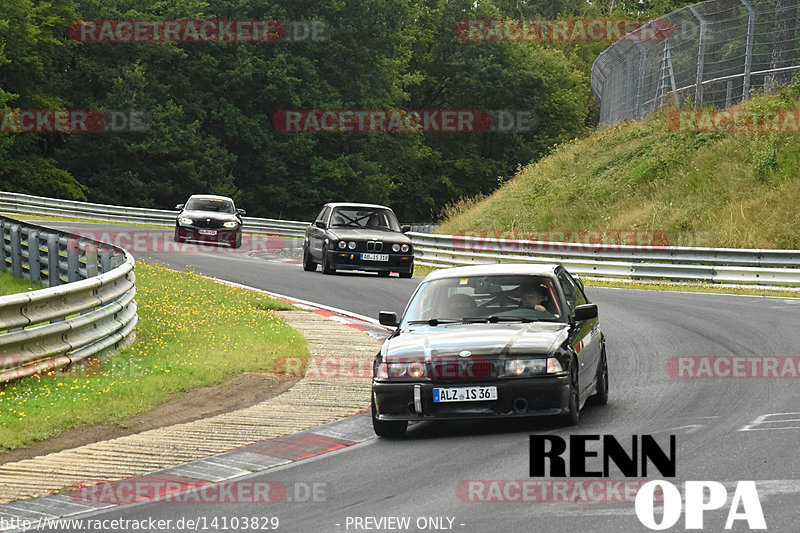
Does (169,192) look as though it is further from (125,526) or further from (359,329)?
(125,526)

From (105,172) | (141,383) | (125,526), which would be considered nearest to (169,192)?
(105,172)

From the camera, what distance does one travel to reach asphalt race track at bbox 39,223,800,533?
251 inches

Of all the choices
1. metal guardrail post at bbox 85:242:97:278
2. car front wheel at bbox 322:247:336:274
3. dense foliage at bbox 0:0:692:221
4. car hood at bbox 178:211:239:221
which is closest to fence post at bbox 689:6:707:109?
car front wheel at bbox 322:247:336:274

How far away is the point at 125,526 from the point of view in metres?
6.53

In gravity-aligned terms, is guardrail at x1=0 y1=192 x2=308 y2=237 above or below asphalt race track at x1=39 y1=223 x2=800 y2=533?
above

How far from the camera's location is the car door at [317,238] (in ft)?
84.0

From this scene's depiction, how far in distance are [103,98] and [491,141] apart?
29.1 metres

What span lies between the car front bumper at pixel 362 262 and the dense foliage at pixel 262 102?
3613cm

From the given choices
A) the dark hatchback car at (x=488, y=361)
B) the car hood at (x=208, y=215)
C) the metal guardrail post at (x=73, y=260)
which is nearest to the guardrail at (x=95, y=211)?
the car hood at (x=208, y=215)

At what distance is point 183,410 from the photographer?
10.4 m

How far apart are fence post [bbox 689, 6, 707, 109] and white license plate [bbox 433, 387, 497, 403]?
24.6 metres

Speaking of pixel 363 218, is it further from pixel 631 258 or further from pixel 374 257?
pixel 631 258

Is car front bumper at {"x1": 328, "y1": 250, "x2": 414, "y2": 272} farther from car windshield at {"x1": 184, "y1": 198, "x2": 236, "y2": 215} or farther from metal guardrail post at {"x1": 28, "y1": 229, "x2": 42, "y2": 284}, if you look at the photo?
car windshield at {"x1": 184, "y1": 198, "x2": 236, "y2": 215}

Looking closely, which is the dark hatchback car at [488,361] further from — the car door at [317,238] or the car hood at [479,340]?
the car door at [317,238]
